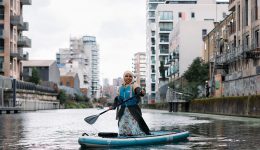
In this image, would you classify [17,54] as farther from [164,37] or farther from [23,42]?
[164,37]

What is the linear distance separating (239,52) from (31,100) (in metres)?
53.7

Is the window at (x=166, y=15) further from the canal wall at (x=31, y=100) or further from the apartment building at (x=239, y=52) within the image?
the apartment building at (x=239, y=52)

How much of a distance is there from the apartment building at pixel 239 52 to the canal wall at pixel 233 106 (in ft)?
5.03

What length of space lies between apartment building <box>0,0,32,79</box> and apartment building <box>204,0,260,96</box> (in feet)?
120

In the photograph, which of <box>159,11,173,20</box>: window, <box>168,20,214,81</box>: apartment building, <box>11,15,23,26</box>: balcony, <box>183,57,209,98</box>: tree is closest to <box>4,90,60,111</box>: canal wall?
<box>11,15,23,26</box>: balcony

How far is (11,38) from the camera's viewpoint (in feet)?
310

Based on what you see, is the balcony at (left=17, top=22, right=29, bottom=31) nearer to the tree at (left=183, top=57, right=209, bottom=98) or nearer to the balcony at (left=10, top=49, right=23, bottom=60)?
the balcony at (left=10, top=49, right=23, bottom=60)

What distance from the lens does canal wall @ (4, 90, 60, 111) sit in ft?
280

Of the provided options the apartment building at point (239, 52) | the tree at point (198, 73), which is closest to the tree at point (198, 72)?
the tree at point (198, 73)

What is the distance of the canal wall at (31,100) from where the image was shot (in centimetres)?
8538

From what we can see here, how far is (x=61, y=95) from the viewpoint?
160500 mm

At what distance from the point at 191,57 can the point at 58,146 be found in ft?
332

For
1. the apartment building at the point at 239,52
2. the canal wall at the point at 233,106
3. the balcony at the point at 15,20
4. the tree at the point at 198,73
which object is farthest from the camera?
the balcony at the point at 15,20

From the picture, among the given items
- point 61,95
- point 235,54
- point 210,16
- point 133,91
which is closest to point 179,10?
point 210,16
